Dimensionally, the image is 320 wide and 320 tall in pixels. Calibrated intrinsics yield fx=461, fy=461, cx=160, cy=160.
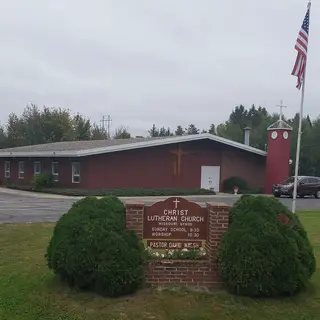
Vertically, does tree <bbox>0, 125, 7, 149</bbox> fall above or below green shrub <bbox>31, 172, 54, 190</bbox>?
above

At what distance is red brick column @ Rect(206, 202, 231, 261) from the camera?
6.53 metres

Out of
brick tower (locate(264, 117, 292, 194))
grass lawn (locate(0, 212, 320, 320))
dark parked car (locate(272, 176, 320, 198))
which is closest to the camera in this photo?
grass lawn (locate(0, 212, 320, 320))

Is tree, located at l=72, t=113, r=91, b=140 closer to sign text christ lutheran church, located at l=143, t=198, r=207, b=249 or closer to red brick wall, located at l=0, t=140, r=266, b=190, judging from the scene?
red brick wall, located at l=0, t=140, r=266, b=190

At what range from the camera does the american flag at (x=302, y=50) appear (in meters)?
12.9

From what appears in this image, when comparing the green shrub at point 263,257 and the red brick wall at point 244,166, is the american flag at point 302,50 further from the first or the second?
the red brick wall at point 244,166

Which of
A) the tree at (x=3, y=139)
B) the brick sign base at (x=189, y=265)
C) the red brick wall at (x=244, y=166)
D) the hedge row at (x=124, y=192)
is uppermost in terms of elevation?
the tree at (x=3, y=139)

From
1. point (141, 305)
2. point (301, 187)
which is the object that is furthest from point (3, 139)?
point (141, 305)

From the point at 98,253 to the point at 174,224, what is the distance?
125 cm

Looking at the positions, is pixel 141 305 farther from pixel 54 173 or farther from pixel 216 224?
pixel 54 173

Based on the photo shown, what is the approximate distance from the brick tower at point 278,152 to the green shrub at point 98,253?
30441 millimetres

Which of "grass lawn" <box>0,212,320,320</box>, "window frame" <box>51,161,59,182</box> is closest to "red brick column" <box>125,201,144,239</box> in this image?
"grass lawn" <box>0,212,320,320</box>

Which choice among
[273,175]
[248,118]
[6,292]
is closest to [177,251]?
[6,292]

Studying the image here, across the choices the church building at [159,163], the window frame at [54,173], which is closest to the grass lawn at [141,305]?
the church building at [159,163]

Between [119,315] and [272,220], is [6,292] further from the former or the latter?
[272,220]
